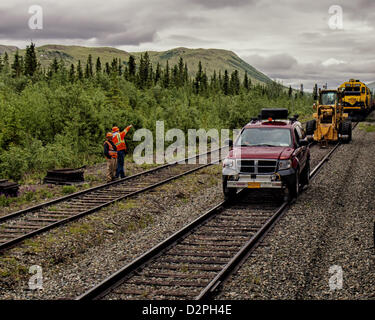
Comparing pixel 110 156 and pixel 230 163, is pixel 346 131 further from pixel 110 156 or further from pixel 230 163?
pixel 230 163

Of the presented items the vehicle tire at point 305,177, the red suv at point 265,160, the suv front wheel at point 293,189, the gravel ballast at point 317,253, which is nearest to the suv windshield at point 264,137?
the red suv at point 265,160

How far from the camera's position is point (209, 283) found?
21.5ft

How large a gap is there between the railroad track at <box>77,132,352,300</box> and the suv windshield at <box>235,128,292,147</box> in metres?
2.07

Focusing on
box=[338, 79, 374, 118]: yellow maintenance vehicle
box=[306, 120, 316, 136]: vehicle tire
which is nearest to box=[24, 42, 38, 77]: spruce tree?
box=[338, 79, 374, 118]: yellow maintenance vehicle

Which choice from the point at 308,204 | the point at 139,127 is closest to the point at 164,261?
the point at 308,204

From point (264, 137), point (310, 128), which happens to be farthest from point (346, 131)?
point (264, 137)

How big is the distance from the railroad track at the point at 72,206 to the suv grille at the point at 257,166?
11.5 feet

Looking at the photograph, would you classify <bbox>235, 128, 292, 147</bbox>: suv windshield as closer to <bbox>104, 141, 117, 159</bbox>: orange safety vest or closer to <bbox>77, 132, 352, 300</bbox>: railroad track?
<bbox>77, 132, 352, 300</bbox>: railroad track

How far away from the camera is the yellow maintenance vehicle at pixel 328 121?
2644cm

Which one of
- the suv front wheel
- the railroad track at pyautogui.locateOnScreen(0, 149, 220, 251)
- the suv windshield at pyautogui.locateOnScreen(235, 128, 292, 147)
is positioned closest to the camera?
the railroad track at pyautogui.locateOnScreen(0, 149, 220, 251)

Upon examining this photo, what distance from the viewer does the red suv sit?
11625 mm

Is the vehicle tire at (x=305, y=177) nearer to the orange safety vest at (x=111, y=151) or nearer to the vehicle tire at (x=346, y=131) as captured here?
the orange safety vest at (x=111, y=151)
